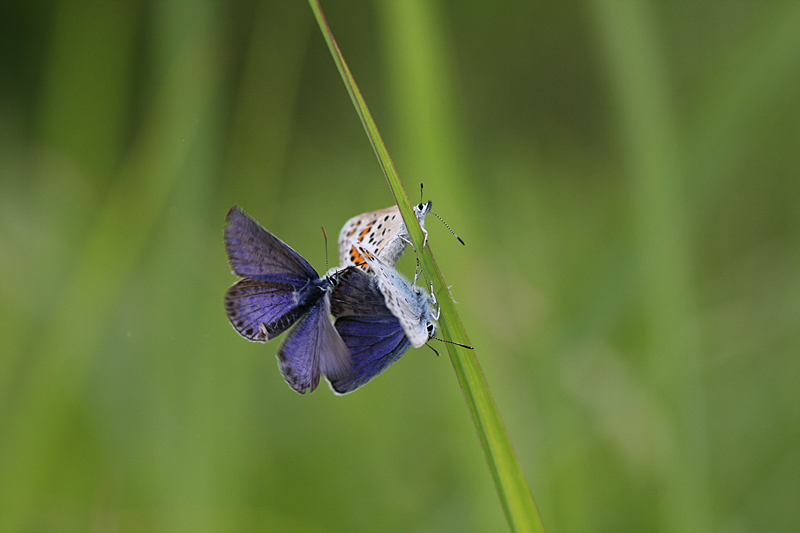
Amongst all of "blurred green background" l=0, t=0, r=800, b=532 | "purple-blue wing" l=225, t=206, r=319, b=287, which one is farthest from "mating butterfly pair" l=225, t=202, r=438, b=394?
"blurred green background" l=0, t=0, r=800, b=532

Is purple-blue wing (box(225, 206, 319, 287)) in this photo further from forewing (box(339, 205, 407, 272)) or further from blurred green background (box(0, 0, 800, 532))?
blurred green background (box(0, 0, 800, 532))

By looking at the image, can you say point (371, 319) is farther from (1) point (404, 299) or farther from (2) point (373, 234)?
(2) point (373, 234)

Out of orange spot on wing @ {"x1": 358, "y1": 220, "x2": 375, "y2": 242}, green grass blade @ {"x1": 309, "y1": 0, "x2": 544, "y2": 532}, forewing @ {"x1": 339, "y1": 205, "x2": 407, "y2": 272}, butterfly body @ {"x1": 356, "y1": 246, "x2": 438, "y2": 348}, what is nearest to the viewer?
green grass blade @ {"x1": 309, "y1": 0, "x2": 544, "y2": 532}

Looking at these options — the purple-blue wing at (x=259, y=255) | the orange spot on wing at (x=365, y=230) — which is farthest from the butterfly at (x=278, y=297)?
the orange spot on wing at (x=365, y=230)

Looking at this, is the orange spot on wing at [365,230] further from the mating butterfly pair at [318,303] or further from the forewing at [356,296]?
the forewing at [356,296]

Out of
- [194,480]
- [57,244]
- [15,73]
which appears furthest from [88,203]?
[194,480]

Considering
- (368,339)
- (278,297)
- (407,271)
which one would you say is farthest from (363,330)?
(407,271)

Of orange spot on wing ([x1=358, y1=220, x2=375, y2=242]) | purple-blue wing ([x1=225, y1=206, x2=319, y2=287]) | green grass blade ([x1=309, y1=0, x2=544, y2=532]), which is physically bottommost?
green grass blade ([x1=309, y1=0, x2=544, y2=532])

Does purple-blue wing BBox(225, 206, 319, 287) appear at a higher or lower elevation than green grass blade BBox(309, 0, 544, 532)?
higher
